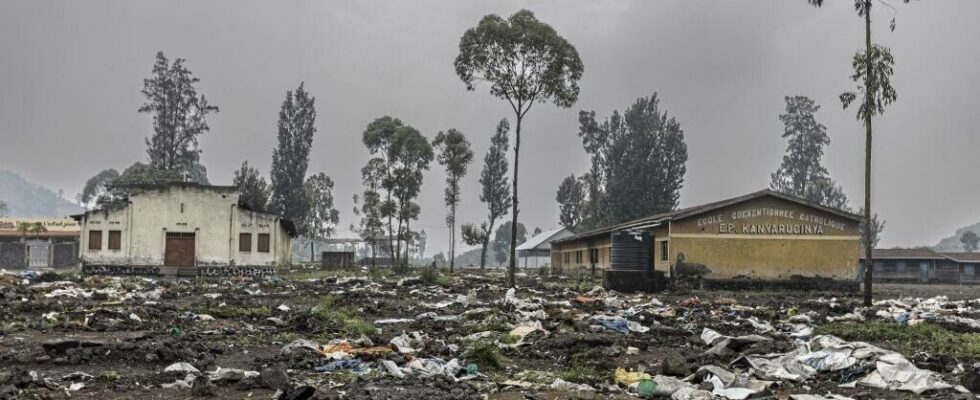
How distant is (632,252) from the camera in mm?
27844

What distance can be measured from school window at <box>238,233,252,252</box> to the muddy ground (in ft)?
60.2

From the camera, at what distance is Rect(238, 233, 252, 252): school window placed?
37906mm

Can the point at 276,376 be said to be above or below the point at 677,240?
below

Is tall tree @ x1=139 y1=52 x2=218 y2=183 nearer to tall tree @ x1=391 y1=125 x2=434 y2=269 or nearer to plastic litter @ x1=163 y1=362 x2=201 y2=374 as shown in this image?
tall tree @ x1=391 y1=125 x2=434 y2=269

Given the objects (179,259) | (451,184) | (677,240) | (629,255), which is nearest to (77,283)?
(179,259)

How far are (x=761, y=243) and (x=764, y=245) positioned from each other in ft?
0.49

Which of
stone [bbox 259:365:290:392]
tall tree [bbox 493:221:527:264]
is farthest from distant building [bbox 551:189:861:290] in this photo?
tall tree [bbox 493:221:527:264]

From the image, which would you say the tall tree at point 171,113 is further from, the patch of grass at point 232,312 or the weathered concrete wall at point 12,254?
the patch of grass at point 232,312

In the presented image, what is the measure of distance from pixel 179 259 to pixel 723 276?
86.0ft

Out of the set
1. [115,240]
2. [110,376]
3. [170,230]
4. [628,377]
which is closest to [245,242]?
[170,230]

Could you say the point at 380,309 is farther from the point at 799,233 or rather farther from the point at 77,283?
the point at 799,233

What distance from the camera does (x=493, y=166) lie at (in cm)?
7731

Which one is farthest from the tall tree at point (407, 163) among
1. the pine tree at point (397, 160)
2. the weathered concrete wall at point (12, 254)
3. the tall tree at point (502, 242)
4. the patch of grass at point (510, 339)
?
the tall tree at point (502, 242)

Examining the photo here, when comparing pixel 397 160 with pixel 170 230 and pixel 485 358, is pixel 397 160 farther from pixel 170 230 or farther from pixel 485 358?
pixel 485 358
